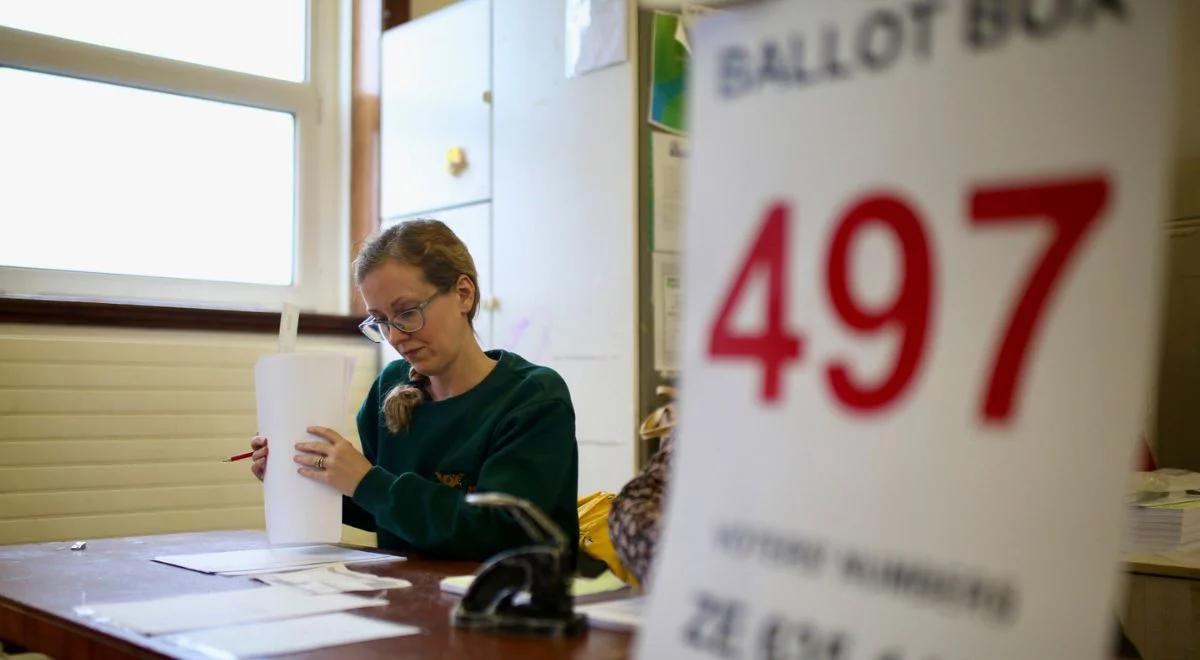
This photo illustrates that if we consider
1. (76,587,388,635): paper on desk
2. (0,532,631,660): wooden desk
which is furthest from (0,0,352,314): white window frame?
(76,587,388,635): paper on desk

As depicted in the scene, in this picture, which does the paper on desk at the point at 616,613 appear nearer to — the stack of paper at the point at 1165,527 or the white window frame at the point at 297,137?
the stack of paper at the point at 1165,527

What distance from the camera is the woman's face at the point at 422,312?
1905 millimetres

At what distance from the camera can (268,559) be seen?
169 centimetres

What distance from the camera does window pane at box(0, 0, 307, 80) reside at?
3184mm

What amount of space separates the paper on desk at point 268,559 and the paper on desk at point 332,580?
0.18ft

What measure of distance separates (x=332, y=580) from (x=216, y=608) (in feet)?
0.68

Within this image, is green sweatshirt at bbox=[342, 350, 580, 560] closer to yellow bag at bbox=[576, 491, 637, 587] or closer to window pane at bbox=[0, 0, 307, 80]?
yellow bag at bbox=[576, 491, 637, 587]

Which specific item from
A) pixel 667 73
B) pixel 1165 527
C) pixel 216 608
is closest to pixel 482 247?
pixel 667 73

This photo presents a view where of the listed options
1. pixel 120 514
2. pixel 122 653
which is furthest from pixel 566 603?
pixel 120 514

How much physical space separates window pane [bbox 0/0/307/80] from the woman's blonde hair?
1.76 metres

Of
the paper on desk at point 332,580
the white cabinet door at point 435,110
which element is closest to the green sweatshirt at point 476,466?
the paper on desk at point 332,580

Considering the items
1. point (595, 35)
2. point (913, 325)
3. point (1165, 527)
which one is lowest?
point (1165, 527)

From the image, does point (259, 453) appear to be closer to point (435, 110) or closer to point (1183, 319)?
point (435, 110)

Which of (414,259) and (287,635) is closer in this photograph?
(287,635)
